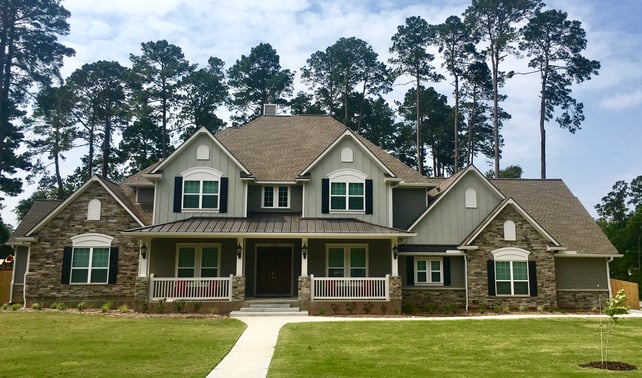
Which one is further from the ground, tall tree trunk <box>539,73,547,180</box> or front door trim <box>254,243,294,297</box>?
tall tree trunk <box>539,73,547,180</box>

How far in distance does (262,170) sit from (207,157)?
2.63m

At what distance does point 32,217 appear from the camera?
78.3 feet

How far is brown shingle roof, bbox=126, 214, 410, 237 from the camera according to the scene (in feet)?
64.5

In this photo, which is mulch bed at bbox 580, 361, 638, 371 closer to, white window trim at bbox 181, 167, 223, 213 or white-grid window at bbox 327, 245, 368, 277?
white-grid window at bbox 327, 245, 368, 277

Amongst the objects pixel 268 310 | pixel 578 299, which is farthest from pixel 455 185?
pixel 268 310

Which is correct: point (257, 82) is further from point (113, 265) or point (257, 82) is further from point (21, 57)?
point (113, 265)

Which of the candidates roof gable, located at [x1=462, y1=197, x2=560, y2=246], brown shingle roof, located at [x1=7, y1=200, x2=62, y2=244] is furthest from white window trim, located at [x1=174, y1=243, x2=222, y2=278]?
roof gable, located at [x1=462, y1=197, x2=560, y2=246]

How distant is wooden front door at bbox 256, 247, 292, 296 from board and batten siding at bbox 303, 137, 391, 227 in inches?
82.3

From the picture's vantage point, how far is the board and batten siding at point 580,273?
74.2ft

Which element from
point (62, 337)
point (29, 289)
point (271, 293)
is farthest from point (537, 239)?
point (29, 289)

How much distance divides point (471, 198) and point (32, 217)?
20.1 meters

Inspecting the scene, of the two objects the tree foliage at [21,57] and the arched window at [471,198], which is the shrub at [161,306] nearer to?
the arched window at [471,198]

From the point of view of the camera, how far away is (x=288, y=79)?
152ft

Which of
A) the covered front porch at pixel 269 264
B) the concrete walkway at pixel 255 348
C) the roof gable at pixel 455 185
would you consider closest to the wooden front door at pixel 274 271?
the covered front porch at pixel 269 264
